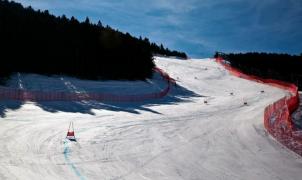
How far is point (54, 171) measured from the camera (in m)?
12.8

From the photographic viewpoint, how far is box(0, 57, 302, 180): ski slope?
1397cm

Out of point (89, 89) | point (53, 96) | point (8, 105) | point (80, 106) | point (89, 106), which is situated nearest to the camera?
point (8, 105)

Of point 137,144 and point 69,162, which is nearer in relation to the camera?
point 69,162

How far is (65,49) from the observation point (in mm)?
53500

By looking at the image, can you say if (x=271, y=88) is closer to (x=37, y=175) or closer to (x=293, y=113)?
(x=293, y=113)

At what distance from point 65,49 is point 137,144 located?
36.8 meters

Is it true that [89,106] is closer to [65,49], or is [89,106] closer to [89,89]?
[89,89]

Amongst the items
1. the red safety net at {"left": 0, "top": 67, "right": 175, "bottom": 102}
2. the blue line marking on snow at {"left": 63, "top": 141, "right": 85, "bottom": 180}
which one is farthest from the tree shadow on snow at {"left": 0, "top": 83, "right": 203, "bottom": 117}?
the blue line marking on snow at {"left": 63, "top": 141, "right": 85, "bottom": 180}

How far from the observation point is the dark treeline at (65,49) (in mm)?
48094

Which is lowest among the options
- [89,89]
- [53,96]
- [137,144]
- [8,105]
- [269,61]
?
[137,144]

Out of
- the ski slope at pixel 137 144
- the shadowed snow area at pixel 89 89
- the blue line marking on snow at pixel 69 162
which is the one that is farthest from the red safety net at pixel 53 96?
the blue line marking on snow at pixel 69 162

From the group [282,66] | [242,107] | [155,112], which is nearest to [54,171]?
[155,112]

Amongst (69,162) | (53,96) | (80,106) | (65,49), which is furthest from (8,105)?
(65,49)

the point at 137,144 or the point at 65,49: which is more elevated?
the point at 65,49
